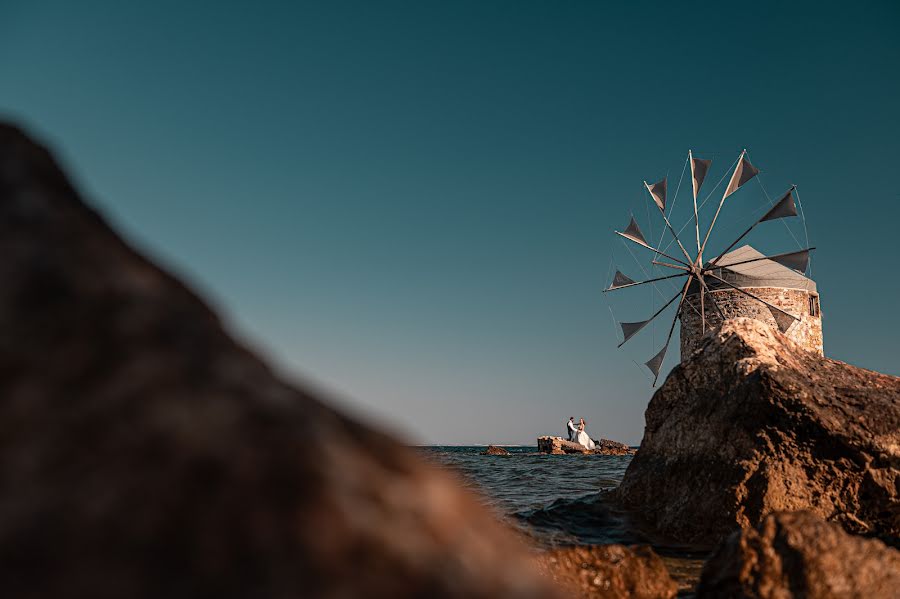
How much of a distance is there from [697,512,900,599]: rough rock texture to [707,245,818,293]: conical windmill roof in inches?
980

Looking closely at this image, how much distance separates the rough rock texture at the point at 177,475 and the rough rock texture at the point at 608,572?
2884 mm


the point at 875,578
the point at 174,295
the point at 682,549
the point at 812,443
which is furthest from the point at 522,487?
the point at 174,295

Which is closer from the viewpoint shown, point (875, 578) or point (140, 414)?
point (140, 414)

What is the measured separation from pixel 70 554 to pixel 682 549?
5.46 meters

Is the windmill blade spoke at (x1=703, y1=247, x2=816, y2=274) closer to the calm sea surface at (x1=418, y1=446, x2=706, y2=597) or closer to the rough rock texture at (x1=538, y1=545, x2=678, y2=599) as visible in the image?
the calm sea surface at (x1=418, y1=446, x2=706, y2=597)

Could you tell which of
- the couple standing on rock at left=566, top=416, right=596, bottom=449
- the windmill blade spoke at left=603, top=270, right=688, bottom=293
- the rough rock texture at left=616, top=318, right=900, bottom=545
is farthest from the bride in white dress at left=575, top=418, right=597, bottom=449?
the rough rock texture at left=616, top=318, right=900, bottom=545

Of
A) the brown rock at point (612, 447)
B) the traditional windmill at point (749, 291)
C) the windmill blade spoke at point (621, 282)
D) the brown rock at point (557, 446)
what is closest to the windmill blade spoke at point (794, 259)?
the traditional windmill at point (749, 291)

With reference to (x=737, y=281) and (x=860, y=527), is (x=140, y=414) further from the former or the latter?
(x=737, y=281)

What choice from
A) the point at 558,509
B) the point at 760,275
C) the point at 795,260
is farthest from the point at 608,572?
the point at 795,260

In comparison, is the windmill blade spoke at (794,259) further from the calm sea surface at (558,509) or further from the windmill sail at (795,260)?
the calm sea surface at (558,509)

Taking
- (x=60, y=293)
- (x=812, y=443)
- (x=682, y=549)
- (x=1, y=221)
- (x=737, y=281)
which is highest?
(x=737, y=281)

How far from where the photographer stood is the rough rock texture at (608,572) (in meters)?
3.26

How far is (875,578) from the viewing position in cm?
262

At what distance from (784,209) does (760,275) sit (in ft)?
15.3
